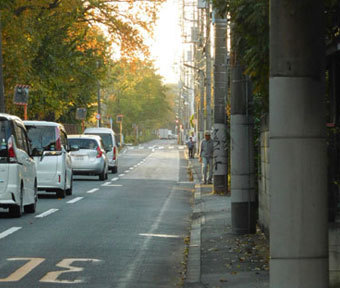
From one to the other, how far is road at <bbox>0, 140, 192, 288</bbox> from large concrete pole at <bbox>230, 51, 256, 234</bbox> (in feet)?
3.22

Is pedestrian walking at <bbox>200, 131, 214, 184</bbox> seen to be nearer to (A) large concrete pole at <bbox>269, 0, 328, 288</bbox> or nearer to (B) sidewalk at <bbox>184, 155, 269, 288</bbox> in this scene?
(B) sidewalk at <bbox>184, 155, 269, 288</bbox>

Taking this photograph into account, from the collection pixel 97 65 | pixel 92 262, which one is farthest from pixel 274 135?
pixel 97 65

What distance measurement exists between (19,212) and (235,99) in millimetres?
5337

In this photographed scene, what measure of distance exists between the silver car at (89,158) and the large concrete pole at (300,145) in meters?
29.5

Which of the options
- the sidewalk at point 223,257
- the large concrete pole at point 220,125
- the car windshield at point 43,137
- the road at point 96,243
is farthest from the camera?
the large concrete pole at point 220,125

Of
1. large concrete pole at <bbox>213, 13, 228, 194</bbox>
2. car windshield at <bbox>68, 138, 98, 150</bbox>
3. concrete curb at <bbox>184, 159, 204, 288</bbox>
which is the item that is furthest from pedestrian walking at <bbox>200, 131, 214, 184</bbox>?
concrete curb at <bbox>184, 159, 204, 288</bbox>

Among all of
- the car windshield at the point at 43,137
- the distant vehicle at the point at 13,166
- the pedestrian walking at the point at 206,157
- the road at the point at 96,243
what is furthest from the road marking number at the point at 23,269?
the pedestrian walking at the point at 206,157

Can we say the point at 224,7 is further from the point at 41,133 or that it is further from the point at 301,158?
the point at 41,133

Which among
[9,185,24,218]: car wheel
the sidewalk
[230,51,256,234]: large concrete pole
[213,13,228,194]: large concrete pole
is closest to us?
the sidewalk

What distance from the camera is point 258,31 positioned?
11172 mm

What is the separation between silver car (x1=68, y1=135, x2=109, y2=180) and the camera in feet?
117

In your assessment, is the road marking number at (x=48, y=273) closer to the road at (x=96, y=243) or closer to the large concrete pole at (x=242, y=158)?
the road at (x=96, y=243)

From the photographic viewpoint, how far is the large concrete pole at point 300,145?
19.6 ft

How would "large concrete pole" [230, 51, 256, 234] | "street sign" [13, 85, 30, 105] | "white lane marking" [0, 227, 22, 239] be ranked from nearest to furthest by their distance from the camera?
"white lane marking" [0, 227, 22, 239]
"large concrete pole" [230, 51, 256, 234]
"street sign" [13, 85, 30, 105]
